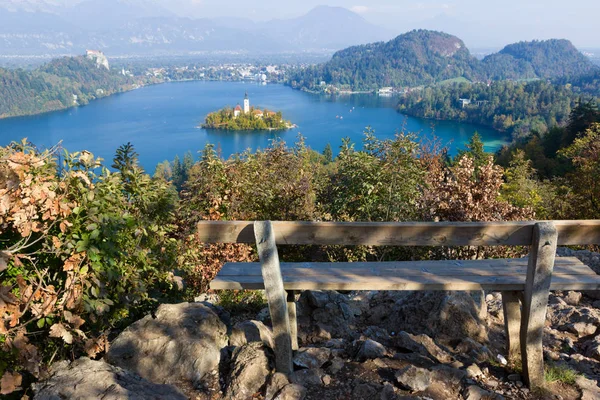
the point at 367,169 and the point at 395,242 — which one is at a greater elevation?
the point at 395,242

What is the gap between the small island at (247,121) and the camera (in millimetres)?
71438

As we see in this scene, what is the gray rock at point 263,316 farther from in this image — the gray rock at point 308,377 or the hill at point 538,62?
the hill at point 538,62

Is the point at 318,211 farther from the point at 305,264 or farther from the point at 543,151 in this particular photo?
the point at 543,151

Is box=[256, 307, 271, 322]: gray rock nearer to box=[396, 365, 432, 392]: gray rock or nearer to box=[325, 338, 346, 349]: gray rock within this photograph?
box=[325, 338, 346, 349]: gray rock

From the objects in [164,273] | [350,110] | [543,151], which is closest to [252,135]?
[350,110]

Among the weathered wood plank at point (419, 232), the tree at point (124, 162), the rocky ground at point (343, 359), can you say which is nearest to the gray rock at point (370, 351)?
the rocky ground at point (343, 359)

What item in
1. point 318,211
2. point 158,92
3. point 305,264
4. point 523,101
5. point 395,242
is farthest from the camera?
point 158,92

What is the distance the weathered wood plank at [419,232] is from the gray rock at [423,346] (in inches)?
35.0

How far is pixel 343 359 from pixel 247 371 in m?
0.59

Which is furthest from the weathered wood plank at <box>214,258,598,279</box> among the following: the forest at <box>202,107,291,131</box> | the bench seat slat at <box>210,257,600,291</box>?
the forest at <box>202,107,291,131</box>

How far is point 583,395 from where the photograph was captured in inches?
91.6

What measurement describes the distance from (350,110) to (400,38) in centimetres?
11134

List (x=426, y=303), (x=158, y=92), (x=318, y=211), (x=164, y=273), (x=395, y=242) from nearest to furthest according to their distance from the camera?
(x=395, y=242) → (x=426, y=303) → (x=164, y=273) → (x=318, y=211) → (x=158, y=92)

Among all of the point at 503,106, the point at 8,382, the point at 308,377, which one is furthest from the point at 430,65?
the point at 8,382
